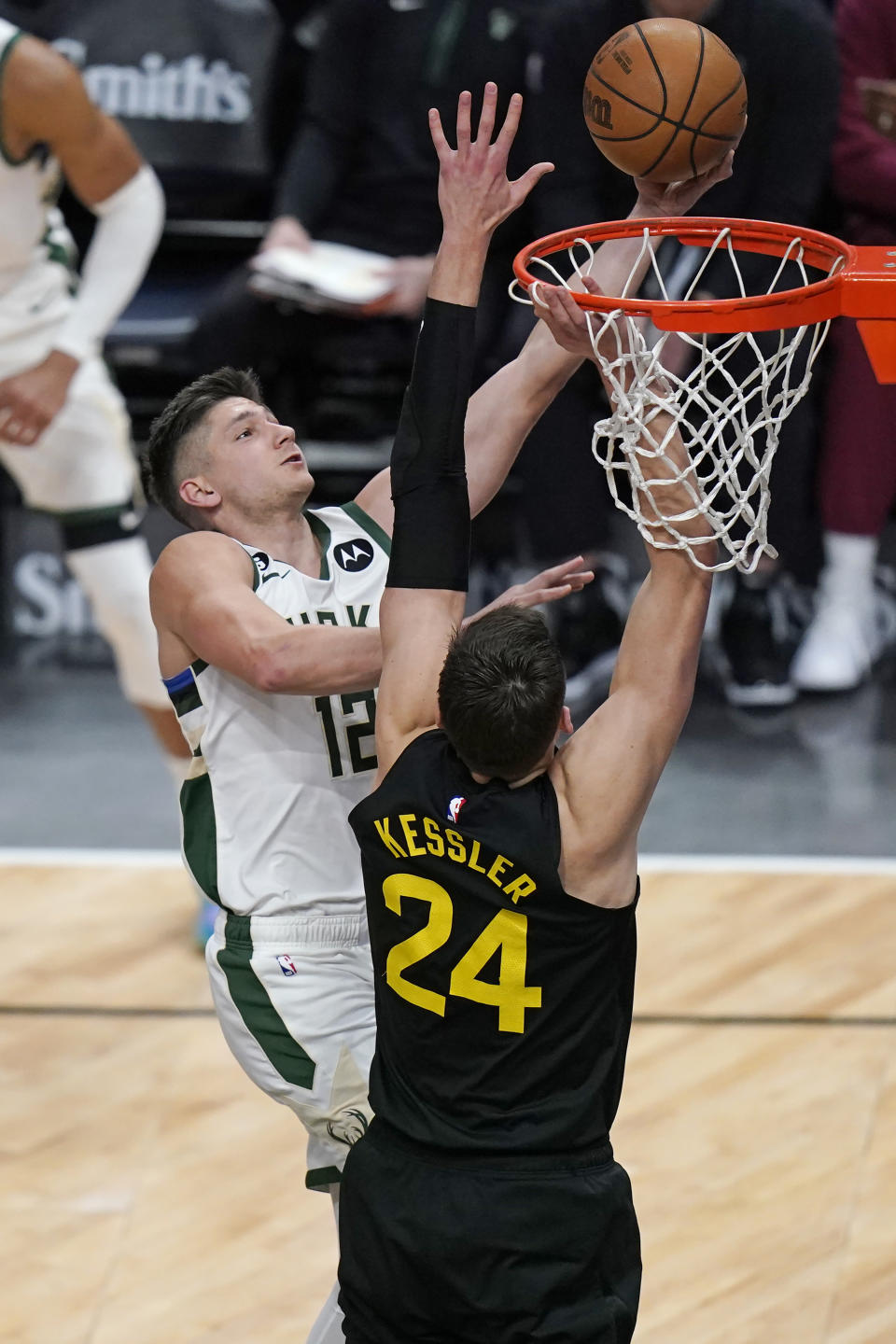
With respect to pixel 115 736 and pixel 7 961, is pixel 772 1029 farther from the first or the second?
pixel 115 736

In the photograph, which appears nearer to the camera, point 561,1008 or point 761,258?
point 561,1008

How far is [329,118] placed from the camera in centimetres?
686

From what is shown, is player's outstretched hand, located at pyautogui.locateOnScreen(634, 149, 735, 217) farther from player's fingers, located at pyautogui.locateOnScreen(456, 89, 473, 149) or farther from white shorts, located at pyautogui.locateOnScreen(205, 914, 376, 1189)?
white shorts, located at pyautogui.locateOnScreen(205, 914, 376, 1189)

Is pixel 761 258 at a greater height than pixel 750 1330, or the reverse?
pixel 761 258

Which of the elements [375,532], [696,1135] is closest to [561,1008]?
[375,532]

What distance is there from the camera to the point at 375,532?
3.09 metres

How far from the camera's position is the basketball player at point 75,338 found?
4.83m

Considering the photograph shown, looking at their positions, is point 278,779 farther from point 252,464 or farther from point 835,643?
point 835,643

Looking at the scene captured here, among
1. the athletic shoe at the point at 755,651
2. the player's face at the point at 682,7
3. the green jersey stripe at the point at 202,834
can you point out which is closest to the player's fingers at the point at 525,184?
the green jersey stripe at the point at 202,834

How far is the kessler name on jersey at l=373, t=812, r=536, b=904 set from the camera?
2275 mm

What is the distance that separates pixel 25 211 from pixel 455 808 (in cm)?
329

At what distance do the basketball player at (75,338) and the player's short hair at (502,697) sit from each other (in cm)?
270

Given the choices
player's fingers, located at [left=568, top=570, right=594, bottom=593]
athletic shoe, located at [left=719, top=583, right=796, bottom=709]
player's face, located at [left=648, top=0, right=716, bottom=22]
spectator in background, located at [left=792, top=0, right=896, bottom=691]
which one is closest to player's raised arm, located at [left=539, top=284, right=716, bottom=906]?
player's fingers, located at [left=568, top=570, right=594, bottom=593]

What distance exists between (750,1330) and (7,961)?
2.26 metres
